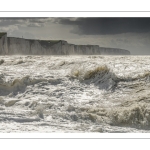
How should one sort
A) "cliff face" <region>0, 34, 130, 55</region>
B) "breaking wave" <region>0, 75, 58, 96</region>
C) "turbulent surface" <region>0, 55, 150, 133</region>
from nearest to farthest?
"turbulent surface" <region>0, 55, 150, 133</region>, "cliff face" <region>0, 34, 130, 55</region>, "breaking wave" <region>0, 75, 58, 96</region>

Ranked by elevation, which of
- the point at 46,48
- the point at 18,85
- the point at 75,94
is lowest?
the point at 75,94

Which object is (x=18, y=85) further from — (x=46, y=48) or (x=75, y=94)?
(x=75, y=94)

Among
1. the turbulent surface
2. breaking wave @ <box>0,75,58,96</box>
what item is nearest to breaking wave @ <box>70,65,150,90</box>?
the turbulent surface

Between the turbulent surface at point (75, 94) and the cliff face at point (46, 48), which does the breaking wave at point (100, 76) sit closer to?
the turbulent surface at point (75, 94)

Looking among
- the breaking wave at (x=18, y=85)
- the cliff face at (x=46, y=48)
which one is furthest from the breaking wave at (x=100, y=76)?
the breaking wave at (x=18, y=85)

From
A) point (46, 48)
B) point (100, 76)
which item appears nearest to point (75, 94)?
point (100, 76)

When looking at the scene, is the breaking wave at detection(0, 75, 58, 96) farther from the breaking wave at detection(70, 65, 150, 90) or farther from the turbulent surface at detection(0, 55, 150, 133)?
the breaking wave at detection(70, 65, 150, 90)
